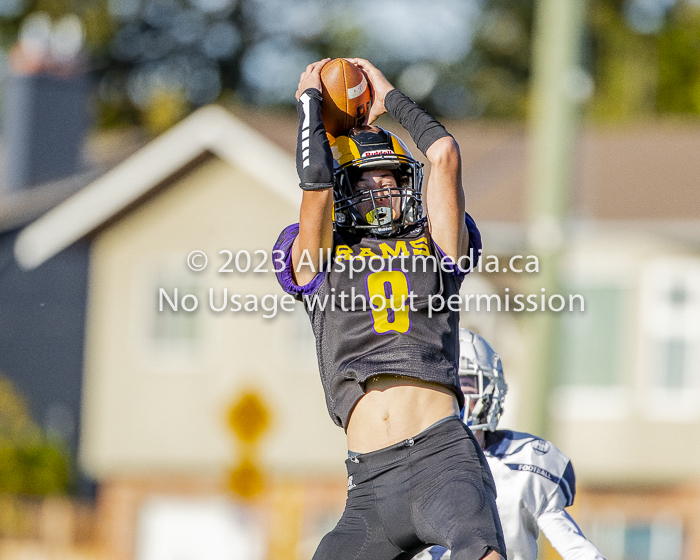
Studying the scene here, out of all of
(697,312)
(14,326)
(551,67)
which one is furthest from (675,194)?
(14,326)

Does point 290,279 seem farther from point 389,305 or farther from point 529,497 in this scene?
point 529,497

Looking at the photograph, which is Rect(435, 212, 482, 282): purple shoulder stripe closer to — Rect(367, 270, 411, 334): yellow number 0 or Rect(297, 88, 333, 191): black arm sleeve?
Rect(367, 270, 411, 334): yellow number 0

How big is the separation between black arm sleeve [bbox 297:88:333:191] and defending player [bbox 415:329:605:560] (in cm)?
108

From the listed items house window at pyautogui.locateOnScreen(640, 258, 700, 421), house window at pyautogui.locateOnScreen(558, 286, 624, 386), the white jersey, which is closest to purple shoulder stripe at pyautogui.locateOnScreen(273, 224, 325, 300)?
the white jersey

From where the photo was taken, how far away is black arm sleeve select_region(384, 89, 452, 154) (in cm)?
445

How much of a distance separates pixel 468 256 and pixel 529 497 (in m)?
0.96

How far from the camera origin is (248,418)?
1281 cm

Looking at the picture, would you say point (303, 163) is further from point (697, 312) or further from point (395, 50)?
point (395, 50)

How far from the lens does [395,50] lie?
113 feet

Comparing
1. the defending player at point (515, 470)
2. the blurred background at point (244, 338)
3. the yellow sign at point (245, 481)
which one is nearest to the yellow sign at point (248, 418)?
the yellow sign at point (245, 481)

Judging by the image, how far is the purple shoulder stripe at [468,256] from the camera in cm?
451

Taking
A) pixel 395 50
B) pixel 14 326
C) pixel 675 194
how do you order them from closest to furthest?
1. pixel 675 194
2. pixel 14 326
3. pixel 395 50

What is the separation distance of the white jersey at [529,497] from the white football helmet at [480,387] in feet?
0.54

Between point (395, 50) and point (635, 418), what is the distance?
1841 cm
